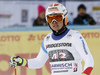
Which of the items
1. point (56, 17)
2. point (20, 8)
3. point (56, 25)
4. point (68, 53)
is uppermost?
point (20, 8)

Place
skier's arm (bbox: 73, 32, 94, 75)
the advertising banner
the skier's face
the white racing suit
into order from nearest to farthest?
1. skier's arm (bbox: 73, 32, 94, 75)
2. the white racing suit
3. the skier's face
4. the advertising banner

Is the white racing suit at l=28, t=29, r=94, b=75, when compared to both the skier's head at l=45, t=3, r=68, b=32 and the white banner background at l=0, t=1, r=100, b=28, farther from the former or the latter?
the white banner background at l=0, t=1, r=100, b=28

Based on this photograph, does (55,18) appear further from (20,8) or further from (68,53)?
(20,8)

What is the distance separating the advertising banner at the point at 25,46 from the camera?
6668 millimetres

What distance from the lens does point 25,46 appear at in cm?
681

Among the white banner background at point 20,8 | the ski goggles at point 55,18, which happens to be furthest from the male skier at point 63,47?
the white banner background at point 20,8

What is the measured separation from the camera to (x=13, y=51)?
679 centimetres

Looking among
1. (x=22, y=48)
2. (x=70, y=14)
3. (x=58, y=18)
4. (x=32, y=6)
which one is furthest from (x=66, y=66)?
(x=32, y=6)

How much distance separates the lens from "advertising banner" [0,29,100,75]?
6668mm

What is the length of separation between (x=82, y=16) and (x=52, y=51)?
139 inches

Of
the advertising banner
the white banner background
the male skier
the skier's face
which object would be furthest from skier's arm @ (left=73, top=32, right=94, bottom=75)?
the white banner background

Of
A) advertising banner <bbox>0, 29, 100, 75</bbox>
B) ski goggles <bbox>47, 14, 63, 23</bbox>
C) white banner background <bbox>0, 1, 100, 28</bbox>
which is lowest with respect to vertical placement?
advertising banner <bbox>0, 29, 100, 75</bbox>

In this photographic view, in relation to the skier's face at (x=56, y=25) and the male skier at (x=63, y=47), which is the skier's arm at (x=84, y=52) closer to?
the male skier at (x=63, y=47)

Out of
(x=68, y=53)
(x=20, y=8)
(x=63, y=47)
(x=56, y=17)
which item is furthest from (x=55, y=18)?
(x=20, y=8)
